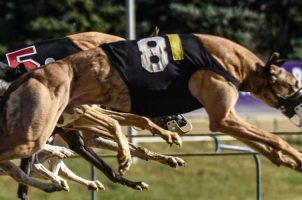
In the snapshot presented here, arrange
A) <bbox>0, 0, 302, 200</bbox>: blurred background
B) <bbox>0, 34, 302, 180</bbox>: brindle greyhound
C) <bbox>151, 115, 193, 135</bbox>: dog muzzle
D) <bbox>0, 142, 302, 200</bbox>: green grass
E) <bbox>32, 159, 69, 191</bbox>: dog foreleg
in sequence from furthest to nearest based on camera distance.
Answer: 1. <bbox>0, 0, 302, 200</bbox>: blurred background
2. <bbox>0, 142, 302, 200</bbox>: green grass
3. <bbox>151, 115, 193, 135</bbox>: dog muzzle
4. <bbox>32, 159, 69, 191</bbox>: dog foreleg
5. <bbox>0, 34, 302, 180</bbox>: brindle greyhound

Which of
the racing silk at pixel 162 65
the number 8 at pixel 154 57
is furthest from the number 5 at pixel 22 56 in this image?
the number 8 at pixel 154 57

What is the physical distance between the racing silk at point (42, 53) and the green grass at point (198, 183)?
13.4 feet

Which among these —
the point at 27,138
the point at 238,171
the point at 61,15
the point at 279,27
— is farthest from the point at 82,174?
the point at 279,27

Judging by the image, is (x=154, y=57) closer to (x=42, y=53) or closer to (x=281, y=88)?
(x=281, y=88)

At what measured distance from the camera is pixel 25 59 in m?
9.48

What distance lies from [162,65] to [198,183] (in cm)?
732

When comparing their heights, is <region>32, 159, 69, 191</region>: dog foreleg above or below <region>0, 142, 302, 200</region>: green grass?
above

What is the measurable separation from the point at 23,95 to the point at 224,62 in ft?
5.40

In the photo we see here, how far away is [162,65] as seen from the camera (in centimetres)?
792

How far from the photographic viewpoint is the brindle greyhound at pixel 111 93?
25.5 feet

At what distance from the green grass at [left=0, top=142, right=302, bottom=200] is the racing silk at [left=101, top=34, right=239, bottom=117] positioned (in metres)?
5.53

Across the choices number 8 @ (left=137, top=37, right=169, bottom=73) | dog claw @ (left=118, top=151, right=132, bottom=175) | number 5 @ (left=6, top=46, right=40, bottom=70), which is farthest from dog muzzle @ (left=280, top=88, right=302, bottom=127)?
number 5 @ (left=6, top=46, right=40, bottom=70)

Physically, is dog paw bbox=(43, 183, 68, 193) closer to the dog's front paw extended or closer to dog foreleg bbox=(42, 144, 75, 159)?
the dog's front paw extended

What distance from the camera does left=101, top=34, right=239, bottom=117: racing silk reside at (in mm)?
7898
